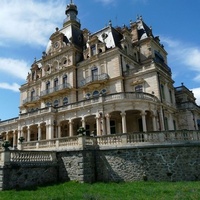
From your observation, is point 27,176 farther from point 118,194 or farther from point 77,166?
point 118,194

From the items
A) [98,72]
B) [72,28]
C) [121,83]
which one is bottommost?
A: [121,83]

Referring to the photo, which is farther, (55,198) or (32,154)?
(32,154)

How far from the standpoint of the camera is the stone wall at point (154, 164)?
15.4 meters

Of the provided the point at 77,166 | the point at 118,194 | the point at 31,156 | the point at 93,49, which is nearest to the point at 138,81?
the point at 93,49

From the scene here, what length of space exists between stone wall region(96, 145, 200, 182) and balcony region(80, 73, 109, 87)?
16.3 metres

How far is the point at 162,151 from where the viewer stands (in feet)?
52.4

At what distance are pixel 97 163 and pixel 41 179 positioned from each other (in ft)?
13.5

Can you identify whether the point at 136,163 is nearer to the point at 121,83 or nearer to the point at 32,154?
the point at 32,154

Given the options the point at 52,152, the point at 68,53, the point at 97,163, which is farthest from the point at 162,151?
the point at 68,53

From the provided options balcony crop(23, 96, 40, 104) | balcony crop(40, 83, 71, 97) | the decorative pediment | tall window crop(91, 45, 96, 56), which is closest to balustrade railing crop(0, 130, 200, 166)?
the decorative pediment

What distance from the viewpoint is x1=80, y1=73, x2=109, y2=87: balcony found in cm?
3184

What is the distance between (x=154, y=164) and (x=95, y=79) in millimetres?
18987

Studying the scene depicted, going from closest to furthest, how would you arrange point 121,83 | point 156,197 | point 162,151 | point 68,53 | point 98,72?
point 156,197 → point 162,151 → point 121,83 → point 98,72 → point 68,53

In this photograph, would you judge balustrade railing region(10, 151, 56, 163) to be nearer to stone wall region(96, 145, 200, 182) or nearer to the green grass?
the green grass
